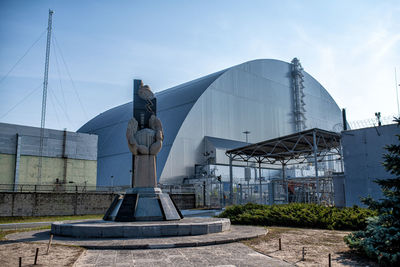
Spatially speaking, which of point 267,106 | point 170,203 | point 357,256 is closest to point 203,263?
point 357,256

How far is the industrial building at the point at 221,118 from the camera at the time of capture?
41562mm

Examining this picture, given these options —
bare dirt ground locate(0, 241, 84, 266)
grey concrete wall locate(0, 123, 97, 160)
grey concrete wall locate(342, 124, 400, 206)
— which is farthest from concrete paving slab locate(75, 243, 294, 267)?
grey concrete wall locate(0, 123, 97, 160)

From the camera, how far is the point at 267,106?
172ft

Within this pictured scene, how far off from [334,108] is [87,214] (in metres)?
50.1

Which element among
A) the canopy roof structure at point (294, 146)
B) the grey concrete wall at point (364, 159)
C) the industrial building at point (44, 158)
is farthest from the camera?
the industrial building at point (44, 158)

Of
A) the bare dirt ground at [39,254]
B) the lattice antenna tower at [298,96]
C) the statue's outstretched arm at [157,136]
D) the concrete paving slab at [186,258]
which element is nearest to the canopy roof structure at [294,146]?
the statue's outstretched arm at [157,136]

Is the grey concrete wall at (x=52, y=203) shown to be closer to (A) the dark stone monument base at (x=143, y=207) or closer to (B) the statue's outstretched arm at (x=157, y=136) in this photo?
(A) the dark stone monument base at (x=143, y=207)

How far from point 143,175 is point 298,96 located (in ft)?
151

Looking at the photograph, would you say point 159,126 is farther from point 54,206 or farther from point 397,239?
point 54,206

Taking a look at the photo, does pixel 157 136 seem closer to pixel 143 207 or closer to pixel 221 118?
pixel 143 207

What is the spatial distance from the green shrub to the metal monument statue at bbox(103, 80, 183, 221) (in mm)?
4293

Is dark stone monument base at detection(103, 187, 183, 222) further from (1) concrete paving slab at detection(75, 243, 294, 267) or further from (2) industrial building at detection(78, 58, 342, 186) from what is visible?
(2) industrial building at detection(78, 58, 342, 186)

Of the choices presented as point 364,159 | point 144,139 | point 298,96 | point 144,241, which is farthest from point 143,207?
point 298,96

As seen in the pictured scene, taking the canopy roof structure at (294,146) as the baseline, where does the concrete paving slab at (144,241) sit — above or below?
below
